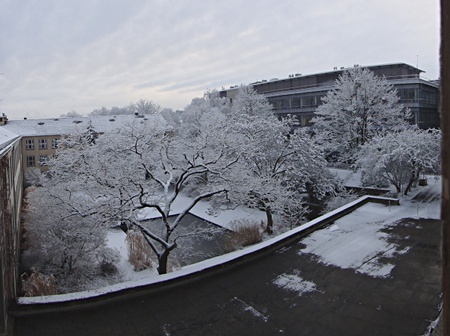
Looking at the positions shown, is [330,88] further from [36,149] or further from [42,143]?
[36,149]

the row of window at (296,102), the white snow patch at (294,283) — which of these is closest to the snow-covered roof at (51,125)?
the row of window at (296,102)

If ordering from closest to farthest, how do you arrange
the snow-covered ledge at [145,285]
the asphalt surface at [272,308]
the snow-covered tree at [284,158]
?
the asphalt surface at [272,308], the snow-covered ledge at [145,285], the snow-covered tree at [284,158]

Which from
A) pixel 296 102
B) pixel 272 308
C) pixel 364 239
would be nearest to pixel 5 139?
pixel 272 308

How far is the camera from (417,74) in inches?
1678

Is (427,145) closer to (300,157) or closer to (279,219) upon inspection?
(300,157)

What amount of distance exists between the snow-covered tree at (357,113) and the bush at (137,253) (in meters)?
17.9

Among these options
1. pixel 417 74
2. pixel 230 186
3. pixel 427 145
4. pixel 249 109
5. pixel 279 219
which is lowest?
pixel 279 219

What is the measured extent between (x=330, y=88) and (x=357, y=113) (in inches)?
676

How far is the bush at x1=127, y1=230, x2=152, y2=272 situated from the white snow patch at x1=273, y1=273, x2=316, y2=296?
28.3 feet

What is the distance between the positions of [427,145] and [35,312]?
21.4m

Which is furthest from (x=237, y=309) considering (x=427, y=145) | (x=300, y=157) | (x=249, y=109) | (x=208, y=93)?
(x=208, y=93)

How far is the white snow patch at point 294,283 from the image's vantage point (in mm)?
8969

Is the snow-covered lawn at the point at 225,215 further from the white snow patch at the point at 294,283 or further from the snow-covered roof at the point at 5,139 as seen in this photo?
the white snow patch at the point at 294,283

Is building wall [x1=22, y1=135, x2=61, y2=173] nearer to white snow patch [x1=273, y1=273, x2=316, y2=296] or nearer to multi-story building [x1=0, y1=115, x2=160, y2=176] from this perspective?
multi-story building [x1=0, y1=115, x2=160, y2=176]
